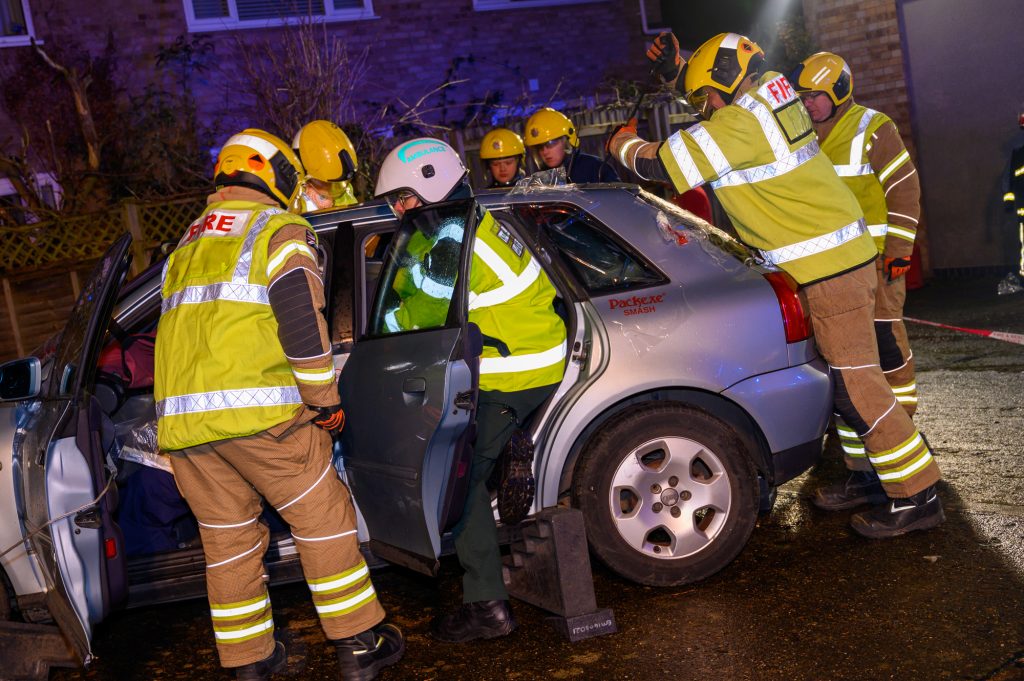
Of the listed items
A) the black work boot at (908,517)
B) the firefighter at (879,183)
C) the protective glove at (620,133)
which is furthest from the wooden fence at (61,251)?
the black work boot at (908,517)

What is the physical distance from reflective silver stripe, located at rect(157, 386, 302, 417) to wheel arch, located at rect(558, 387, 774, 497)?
1.19m

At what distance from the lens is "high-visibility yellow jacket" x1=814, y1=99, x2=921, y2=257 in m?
5.27

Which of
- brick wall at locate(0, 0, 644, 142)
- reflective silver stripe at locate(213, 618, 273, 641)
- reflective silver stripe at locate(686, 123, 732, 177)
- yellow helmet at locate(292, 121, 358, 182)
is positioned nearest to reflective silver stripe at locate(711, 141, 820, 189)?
reflective silver stripe at locate(686, 123, 732, 177)

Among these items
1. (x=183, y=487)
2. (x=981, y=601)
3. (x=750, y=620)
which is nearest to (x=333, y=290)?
(x=183, y=487)

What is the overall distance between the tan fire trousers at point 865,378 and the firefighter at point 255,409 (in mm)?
2114

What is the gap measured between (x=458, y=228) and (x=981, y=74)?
9189mm

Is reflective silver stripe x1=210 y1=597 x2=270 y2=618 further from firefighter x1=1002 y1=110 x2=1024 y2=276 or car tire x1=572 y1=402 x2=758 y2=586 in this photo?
firefighter x1=1002 y1=110 x2=1024 y2=276

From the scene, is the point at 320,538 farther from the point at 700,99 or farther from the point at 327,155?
the point at 327,155

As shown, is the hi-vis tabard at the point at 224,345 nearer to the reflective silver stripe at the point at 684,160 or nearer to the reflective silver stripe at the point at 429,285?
the reflective silver stripe at the point at 429,285

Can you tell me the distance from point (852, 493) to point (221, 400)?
304 cm

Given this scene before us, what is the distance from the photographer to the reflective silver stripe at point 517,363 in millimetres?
4020

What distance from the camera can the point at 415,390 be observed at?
149 inches

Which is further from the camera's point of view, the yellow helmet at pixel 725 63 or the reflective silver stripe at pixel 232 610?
the yellow helmet at pixel 725 63

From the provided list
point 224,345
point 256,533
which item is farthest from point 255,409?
point 256,533
